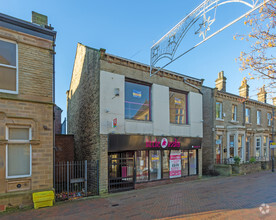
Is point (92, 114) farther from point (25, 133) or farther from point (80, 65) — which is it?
point (80, 65)

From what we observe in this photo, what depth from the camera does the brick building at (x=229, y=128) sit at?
59.1 ft

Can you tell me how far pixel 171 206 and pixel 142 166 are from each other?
4.22m

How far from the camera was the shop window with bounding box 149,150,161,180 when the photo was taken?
12.6m

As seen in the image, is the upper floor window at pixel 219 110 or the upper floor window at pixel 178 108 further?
the upper floor window at pixel 219 110

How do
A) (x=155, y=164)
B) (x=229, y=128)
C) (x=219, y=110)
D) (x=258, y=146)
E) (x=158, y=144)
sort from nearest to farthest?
1. (x=158, y=144)
2. (x=155, y=164)
3. (x=219, y=110)
4. (x=229, y=128)
5. (x=258, y=146)

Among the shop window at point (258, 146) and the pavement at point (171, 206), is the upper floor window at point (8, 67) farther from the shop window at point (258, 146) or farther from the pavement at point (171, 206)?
the shop window at point (258, 146)

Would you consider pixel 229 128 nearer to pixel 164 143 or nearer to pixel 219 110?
pixel 219 110

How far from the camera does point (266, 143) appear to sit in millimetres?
23656

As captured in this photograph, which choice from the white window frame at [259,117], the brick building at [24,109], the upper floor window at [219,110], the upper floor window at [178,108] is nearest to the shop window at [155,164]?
the upper floor window at [178,108]

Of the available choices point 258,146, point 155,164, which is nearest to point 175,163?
point 155,164

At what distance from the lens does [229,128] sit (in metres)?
18.9

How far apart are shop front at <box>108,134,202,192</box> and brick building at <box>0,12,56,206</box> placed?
359 centimetres

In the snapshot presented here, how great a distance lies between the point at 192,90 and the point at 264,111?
14.0 m

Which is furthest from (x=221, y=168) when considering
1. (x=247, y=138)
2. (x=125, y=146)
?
(x=125, y=146)
